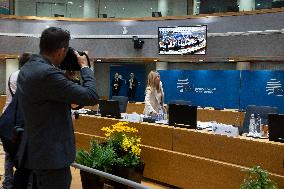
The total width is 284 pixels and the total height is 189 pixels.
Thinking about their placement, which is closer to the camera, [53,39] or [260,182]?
[53,39]

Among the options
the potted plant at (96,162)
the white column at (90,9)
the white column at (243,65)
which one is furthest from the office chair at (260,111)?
the white column at (90,9)

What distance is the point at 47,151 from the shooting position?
7.07 ft

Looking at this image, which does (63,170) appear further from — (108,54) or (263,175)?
(108,54)

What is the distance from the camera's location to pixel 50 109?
2.18 metres

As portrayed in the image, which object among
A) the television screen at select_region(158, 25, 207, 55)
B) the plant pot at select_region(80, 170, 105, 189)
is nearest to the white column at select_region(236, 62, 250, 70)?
the television screen at select_region(158, 25, 207, 55)

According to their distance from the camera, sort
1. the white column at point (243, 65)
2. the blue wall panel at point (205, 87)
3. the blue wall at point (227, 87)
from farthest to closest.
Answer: the white column at point (243, 65)
the blue wall panel at point (205, 87)
the blue wall at point (227, 87)

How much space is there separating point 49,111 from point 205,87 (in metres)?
10.7

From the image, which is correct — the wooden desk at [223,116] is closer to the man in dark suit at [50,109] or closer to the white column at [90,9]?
the man in dark suit at [50,109]

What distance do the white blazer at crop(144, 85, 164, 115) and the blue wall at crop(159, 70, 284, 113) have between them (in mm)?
4894

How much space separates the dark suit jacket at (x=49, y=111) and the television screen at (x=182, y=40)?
10.5 metres

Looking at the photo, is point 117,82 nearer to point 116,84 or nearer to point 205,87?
point 116,84

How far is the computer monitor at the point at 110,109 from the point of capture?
647 cm

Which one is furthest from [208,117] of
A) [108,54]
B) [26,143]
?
[108,54]

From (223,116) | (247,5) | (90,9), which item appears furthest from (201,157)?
(90,9)
